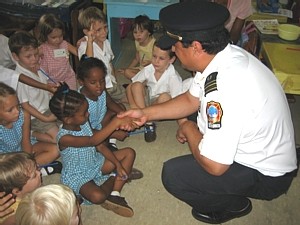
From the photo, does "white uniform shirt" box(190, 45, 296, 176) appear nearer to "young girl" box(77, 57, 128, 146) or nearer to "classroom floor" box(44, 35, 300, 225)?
"classroom floor" box(44, 35, 300, 225)

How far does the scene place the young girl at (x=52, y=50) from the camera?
305cm

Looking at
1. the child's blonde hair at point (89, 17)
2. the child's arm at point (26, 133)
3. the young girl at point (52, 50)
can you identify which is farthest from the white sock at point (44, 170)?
the child's blonde hair at point (89, 17)

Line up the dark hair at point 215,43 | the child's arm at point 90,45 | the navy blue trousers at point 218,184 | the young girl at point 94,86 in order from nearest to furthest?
the dark hair at point 215,43, the navy blue trousers at point 218,184, the young girl at point 94,86, the child's arm at point 90,45

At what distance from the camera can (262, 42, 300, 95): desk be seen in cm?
229

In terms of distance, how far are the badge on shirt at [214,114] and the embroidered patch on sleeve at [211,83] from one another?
7 centimetres

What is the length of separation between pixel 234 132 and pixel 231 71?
0.29 m

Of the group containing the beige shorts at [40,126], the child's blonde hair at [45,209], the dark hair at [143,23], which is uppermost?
the dark hair at [143,23]

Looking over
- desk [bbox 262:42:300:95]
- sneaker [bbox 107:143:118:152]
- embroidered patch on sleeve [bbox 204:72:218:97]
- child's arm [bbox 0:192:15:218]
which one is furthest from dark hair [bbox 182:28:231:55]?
sneaker [bbox 107:143:118:152]

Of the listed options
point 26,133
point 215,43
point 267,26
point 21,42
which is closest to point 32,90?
point 21,42

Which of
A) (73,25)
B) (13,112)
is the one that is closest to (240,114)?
(13,112)

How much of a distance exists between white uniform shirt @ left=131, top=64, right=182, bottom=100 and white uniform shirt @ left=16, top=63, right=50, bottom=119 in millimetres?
839

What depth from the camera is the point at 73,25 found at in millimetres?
3529

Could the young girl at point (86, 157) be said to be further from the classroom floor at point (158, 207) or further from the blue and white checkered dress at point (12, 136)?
the blue and white checkered dress at point (12, 136)

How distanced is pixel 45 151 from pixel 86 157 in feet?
1.60
